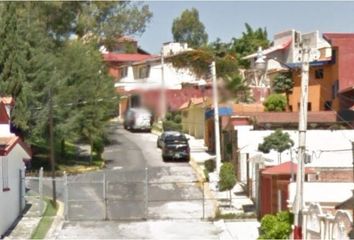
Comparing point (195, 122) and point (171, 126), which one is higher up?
point (195, 122)

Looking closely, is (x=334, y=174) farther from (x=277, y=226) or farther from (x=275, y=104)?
(x=275, y=104)

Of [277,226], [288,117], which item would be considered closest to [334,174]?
[277,226]

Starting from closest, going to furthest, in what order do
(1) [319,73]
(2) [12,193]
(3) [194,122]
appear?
(2) [12,193], (1) [319,73], (3) [194,122]

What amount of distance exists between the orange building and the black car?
574 centimetres

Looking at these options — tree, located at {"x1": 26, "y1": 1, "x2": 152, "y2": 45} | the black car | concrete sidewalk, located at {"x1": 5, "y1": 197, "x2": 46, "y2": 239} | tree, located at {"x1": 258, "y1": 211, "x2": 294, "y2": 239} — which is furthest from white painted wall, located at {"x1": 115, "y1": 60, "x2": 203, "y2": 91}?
tree, located at {"x1": 26, "y1": 1, "x2": 152, "y2": 45}

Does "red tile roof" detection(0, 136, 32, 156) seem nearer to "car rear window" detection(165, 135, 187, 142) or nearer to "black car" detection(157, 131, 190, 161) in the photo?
"black car" detection(157, 131, 190, 161)

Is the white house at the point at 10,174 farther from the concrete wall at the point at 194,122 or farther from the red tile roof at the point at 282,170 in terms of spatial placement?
the concrete wall at the point at 194,122

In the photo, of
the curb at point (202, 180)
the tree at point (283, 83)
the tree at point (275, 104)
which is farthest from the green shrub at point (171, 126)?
the tree at point (283, 83)

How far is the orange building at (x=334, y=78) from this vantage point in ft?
124

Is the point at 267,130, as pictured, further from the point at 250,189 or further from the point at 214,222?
the point at 214,222

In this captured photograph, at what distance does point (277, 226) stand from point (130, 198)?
9.99 m

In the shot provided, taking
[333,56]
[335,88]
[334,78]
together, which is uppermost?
[333,56]

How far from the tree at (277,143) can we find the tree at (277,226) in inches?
324

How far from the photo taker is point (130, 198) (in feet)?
98.1
